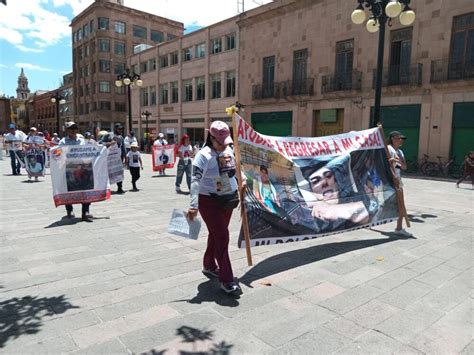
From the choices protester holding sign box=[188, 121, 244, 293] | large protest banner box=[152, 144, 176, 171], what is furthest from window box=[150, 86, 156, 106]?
protester holding sign box=[188, 121, 244, 293]

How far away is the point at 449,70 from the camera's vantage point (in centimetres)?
1970

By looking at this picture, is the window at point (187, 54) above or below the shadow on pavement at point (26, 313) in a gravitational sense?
above

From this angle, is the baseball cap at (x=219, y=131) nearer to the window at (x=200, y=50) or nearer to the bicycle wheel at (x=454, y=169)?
the bicycle wheel at (x=454, y=169)

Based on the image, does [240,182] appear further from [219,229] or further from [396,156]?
[396,156]

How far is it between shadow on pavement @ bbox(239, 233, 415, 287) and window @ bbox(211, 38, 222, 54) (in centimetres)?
3257

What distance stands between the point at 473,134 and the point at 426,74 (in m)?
4.21

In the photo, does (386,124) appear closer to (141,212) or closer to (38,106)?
(141,212)

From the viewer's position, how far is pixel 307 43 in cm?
2686

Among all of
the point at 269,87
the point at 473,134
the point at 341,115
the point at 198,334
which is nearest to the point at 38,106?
the point at 269,87

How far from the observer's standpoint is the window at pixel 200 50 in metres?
37.2

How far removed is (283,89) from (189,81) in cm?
1481

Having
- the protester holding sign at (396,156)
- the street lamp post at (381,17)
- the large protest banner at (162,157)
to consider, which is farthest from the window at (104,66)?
the protester holding sign at (396,156)

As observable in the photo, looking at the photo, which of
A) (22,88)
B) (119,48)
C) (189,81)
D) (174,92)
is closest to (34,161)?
(189,81)

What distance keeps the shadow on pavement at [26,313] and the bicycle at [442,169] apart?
65.0ft
